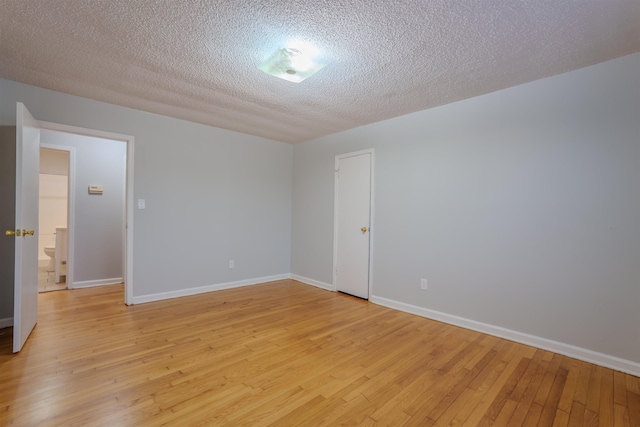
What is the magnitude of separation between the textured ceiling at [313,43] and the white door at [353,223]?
1108 millimetres

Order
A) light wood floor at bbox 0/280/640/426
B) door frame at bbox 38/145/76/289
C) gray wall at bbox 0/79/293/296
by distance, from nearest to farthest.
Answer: light wood floor at bbox 0/280/640/426 < gray wall at bbox 0/79/293/296 < door frame at bbox 38/145/76/289

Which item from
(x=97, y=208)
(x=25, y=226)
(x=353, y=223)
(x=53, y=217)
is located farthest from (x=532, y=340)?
(x=53, y=217)

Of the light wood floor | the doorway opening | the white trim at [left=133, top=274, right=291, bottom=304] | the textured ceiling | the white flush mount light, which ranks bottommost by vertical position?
the light wood floor

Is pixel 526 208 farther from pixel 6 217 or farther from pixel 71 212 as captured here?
pixel 71 212

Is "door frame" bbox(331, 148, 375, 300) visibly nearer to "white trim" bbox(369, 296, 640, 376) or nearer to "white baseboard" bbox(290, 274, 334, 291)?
"white baseboard" bbox(290, 274, 334, 291)

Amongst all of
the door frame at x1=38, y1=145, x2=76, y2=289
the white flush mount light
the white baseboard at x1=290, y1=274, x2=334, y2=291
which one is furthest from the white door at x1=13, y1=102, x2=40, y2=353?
the white baseboard at x1=290, y1=274, x2=334, y2=291

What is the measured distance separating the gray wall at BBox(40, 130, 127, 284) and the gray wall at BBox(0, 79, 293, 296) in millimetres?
1367

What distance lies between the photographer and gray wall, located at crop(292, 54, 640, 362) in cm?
224

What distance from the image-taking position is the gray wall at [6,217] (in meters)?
2.83

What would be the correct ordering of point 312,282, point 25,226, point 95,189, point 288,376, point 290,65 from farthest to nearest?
point 312,282 < point 95,189 < point 25,226 < point 290,65 < point 288,376

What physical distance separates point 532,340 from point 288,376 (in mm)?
2226

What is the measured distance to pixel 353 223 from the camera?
416cm

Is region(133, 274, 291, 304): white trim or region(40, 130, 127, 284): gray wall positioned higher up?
region(40, 130, 127, 284): gray wall

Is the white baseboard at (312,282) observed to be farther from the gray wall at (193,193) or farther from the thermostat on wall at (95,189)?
the thermostat on wall at (95,189)
